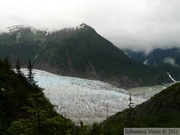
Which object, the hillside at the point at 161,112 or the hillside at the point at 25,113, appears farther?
the hillside at the point at 161,112

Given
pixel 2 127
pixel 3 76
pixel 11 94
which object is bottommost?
pixel 2 127

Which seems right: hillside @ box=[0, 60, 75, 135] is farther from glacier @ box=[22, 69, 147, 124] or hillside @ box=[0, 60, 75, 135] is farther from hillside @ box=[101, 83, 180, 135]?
glacier @ box=[22, 69, 147, 124]

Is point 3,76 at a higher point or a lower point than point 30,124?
higher

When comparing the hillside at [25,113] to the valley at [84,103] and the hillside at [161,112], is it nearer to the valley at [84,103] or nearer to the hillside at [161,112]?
the hillside at [161,112]

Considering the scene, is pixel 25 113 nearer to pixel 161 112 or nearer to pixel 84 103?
pixel 161 112

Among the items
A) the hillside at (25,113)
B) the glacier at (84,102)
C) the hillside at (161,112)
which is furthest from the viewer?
the glacier at (84,102)

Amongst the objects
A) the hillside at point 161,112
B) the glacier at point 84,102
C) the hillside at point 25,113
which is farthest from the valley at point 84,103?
the hillside at point 25,113

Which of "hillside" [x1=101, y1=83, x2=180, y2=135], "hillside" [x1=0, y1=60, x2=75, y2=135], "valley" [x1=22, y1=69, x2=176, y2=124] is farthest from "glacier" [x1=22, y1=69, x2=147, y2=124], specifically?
"hillside" [x1=0, y1=60, x2=75, y2=135]

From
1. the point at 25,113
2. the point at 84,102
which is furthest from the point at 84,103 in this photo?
the point at 25,113

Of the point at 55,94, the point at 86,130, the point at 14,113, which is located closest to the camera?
the point at 86,130

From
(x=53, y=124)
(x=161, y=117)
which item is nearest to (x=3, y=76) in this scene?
(x=161, y=117)

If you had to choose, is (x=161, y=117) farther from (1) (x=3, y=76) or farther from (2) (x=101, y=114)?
(2) (x=101, y=114)
